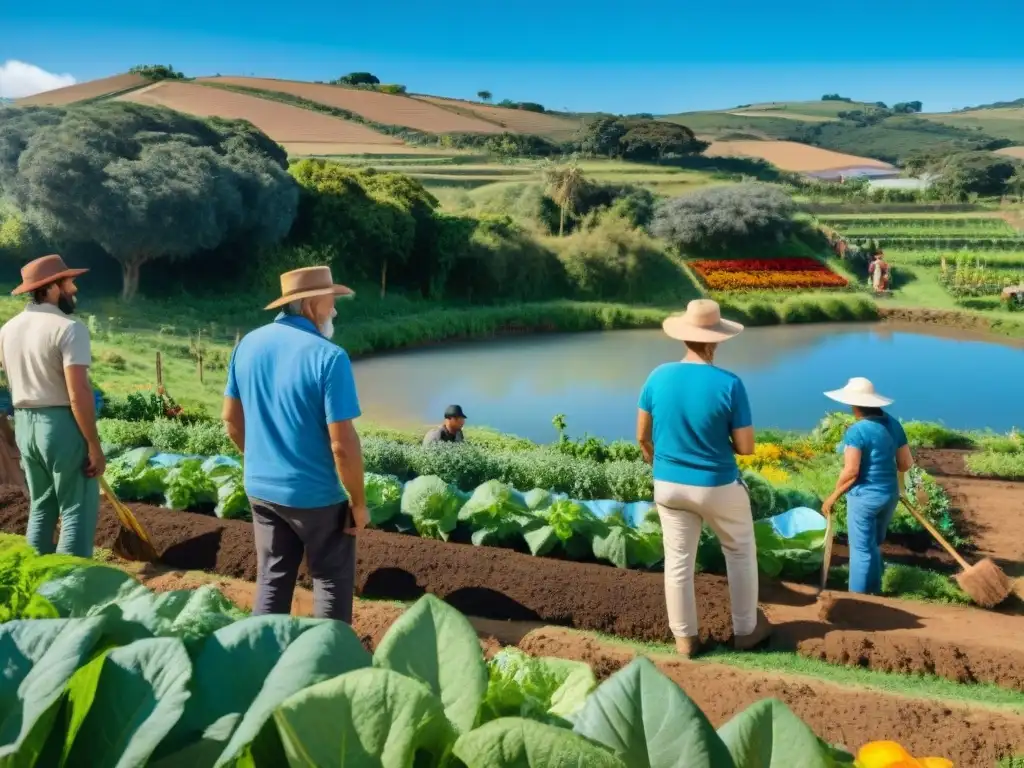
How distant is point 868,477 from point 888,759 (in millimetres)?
3741

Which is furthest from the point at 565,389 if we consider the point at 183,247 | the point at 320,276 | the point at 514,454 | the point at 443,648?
the point at 443,648

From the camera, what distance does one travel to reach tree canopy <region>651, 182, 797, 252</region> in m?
21.6

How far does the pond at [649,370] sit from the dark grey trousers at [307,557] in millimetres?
8143

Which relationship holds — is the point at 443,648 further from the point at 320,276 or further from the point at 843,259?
the point at 843,259

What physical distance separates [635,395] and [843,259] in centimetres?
1043

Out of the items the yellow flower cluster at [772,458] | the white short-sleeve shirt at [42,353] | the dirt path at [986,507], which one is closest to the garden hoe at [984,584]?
the dirt path at [986,507]

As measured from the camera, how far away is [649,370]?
14.9m

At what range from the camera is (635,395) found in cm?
1375

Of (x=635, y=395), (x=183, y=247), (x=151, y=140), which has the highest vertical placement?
(x=151, y=140)

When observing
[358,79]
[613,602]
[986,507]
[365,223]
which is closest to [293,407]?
[613,602]

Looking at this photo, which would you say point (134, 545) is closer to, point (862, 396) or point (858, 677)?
point (858, 677)

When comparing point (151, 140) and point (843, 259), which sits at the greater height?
point (151, 140)

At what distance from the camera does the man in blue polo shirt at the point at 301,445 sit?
3047mm

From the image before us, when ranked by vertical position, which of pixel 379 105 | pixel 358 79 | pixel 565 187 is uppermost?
pixel 358 79
